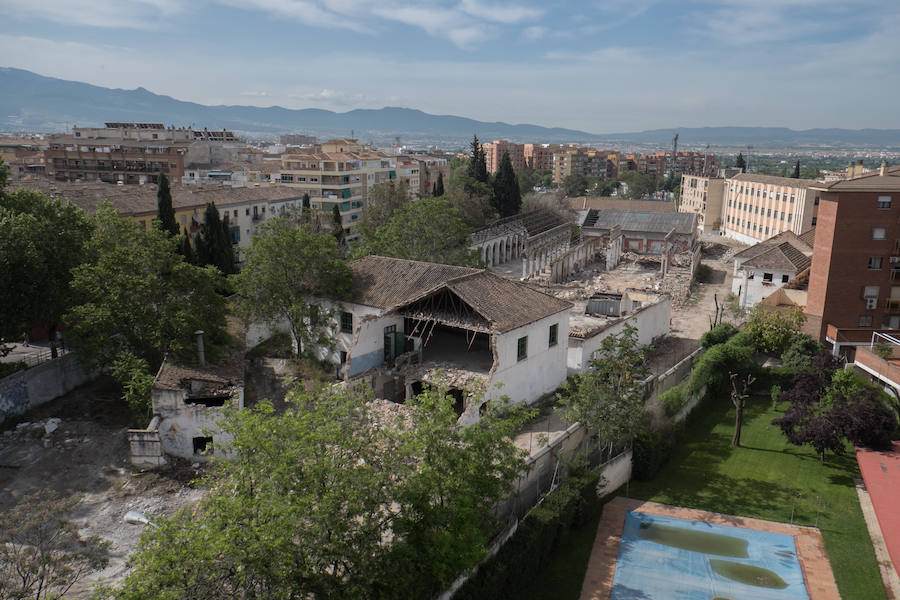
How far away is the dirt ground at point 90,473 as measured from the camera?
2161cm

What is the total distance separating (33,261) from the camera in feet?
97.8

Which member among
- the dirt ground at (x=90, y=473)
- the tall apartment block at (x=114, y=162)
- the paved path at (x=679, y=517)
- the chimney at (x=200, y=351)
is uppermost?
the tall apartment block at (x=114, y=162)

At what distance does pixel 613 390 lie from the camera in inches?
989

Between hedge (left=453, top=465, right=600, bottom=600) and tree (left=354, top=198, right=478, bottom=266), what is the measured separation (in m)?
22.7

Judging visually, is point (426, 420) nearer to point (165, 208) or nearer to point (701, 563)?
point (701, 563)

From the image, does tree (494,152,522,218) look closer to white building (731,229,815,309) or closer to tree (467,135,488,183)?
tree (467,135,488,183)

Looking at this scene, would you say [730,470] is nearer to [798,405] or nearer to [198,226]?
[798,405]

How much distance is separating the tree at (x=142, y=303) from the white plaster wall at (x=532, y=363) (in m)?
13.3

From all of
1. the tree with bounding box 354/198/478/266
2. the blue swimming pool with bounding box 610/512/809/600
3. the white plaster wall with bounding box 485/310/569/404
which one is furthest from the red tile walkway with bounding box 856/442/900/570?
the tree with bounding box 354/198/478/266

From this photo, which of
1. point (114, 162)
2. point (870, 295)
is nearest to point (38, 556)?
point (870, 295)

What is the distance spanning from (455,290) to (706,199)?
83.8 m

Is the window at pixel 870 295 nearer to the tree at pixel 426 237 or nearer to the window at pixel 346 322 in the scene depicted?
the tree at pixel 426 237

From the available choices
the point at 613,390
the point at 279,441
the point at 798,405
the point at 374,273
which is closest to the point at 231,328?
the point at 374,273

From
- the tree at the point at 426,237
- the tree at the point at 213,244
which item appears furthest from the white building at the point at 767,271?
the tree at the point at 213,244
